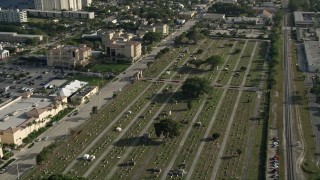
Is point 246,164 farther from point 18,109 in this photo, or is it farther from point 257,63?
point 257,63

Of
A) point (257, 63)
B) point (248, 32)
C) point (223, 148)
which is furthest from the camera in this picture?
point (248, 32)

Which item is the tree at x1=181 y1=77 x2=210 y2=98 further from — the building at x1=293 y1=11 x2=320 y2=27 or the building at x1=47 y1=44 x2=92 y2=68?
the building at x1=293 y1=11 x2=320 y2=27

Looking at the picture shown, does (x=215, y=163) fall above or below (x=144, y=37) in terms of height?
below

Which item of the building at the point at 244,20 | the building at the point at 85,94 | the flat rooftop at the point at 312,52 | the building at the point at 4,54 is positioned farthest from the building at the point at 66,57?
the building at the point at 244,20

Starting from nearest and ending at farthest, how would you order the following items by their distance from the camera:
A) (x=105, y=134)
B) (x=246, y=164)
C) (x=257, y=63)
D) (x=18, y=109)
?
(x=246, y=164) → (x=105, y=134) → (x=18, y=109) → (x=257, y=63)

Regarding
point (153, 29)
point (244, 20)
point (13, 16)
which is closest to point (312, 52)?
point (153, 29)

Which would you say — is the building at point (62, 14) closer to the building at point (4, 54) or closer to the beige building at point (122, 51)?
the beige building at point (122, 51)

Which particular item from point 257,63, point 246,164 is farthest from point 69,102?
point 257,63
